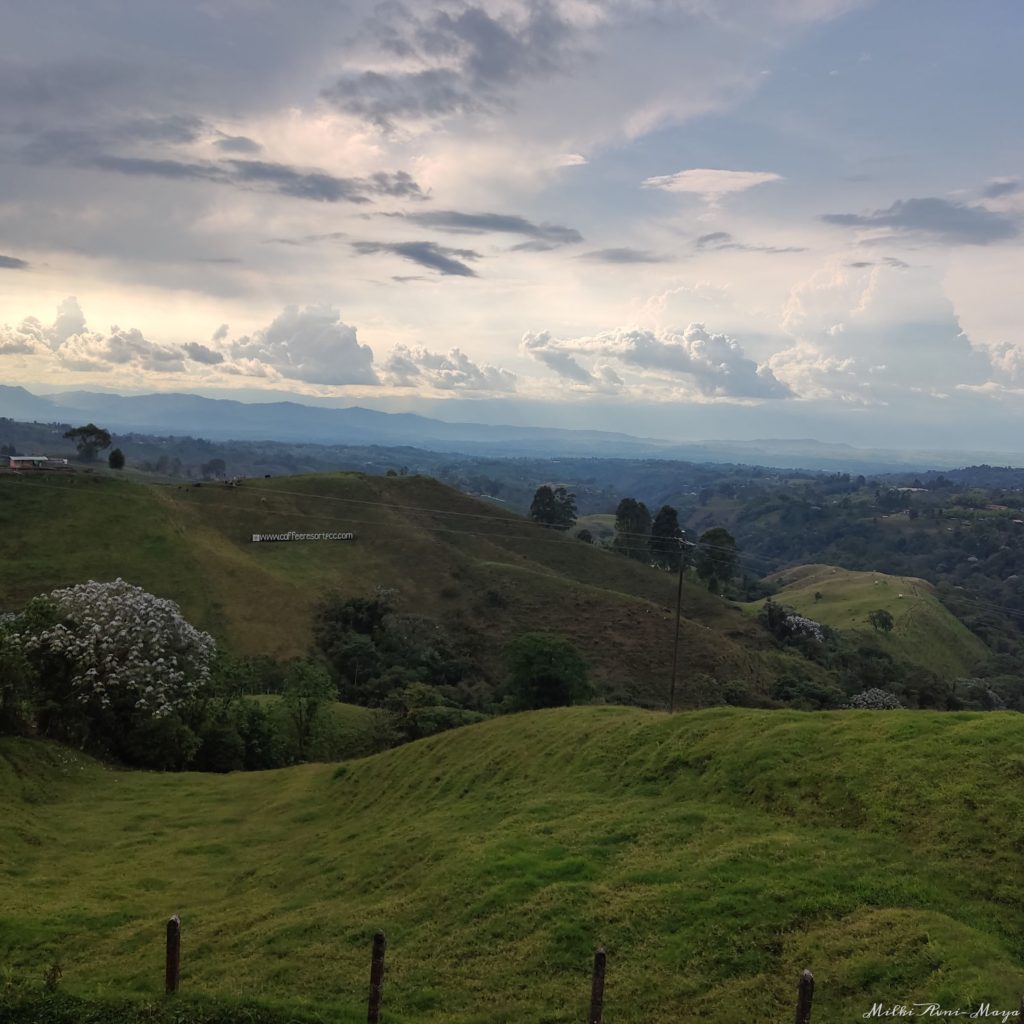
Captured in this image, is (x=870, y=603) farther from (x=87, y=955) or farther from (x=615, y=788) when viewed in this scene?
(x=87, y=955)

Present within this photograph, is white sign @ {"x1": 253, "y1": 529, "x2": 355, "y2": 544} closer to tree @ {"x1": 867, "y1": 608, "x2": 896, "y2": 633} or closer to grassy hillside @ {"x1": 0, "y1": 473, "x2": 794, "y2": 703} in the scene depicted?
grassy hillside @ {"x1": 0, "y1": 473, "x2": 794, "y2": 703}

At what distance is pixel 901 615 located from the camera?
119 meters

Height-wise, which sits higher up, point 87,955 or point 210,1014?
point 210,1014

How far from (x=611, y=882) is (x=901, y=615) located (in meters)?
120

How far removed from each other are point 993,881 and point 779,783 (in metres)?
5.02

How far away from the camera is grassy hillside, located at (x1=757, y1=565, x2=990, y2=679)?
110625 mm

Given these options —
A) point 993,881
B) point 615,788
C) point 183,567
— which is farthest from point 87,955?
point 183,567

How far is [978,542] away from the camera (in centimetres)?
19525

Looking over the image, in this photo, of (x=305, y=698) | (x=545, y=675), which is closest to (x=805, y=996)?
(x=305, y=698)

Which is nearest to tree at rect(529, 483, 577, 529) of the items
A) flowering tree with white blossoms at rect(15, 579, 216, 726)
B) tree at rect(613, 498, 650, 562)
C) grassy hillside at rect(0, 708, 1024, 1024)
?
tree at rect(613, 498, 650, 562)

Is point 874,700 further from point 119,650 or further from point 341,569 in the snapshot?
point 341,569

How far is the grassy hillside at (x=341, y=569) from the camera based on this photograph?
2884 inches

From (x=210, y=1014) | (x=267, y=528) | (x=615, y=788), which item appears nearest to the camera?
(x=210, y=1014)

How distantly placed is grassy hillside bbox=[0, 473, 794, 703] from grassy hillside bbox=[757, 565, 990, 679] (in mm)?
28216
